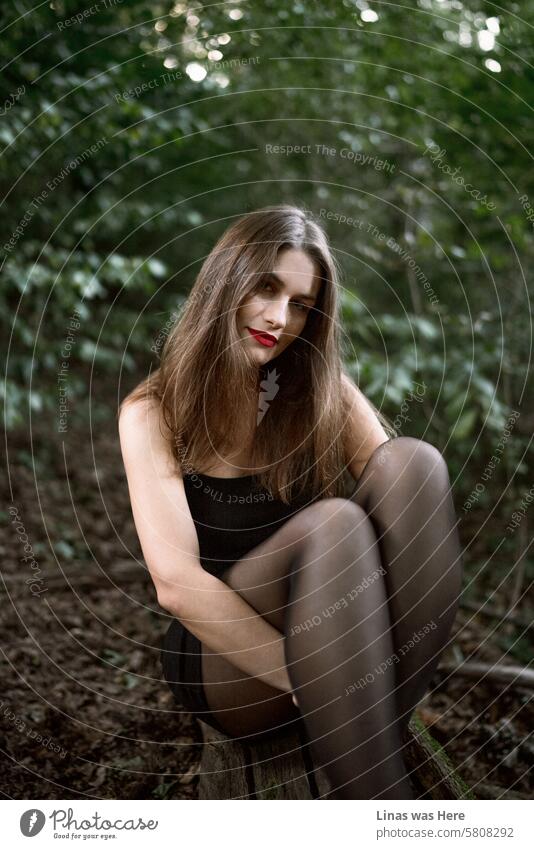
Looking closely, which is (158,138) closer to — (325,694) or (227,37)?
(227,37)

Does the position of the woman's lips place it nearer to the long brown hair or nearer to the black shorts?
the long brown hair

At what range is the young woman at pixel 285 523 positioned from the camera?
100 cm

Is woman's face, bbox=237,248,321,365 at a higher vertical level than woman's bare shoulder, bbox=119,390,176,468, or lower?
higher

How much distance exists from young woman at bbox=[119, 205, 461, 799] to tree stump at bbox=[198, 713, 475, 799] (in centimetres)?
4

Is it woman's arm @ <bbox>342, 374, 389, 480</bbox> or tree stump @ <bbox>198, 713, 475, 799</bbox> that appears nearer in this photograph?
tree stump @ <bbox>198, 713, 475, 799</bbox>

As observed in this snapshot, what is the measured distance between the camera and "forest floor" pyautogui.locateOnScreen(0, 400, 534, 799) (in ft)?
3.88

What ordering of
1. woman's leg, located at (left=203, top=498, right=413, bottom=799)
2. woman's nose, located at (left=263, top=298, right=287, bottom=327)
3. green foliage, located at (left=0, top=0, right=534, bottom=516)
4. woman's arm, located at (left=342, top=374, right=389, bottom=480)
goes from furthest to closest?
green foliage, located at (left=0, top=0, right=534, bottom=516) < woman's arm, located at (left=342, top=374, right=389, bottom=480) < woman's nose, located at (left=263, top=298, right=287, bottom=327) < woman's leg, located at (left=203, top=498, right=413, bottom=799)

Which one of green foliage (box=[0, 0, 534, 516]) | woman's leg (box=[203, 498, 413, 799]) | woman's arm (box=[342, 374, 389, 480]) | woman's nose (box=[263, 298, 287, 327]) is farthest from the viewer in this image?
green foliage (box=[0, 0, 534, 516])

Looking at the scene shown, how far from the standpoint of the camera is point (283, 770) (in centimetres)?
108

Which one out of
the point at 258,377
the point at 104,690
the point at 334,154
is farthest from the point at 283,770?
the point at 334,154

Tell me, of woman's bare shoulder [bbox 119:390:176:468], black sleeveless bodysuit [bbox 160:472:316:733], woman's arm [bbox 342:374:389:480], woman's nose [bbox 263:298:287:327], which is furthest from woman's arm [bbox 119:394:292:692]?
woman's arm [bbox 342:374:389:480]

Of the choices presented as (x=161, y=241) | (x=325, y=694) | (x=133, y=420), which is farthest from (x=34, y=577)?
A: (x=161, y=241)

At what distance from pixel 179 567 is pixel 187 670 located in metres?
0.25

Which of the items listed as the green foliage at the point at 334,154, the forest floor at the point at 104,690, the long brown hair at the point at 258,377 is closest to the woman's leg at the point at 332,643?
the long brown hair at the point at 258,377
